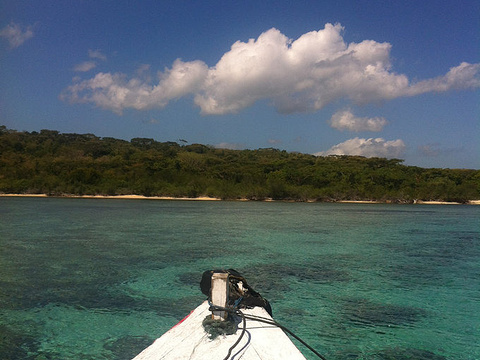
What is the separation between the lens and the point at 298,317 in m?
6.43

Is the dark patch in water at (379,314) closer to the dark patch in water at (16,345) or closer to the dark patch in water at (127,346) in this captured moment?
the dark patch in water at (127,346)

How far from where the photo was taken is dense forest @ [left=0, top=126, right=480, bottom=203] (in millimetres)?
56656

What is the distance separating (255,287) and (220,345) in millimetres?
5600

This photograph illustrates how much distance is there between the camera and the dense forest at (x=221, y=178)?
5666cm

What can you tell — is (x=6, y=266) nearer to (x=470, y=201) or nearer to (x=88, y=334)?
(x=88, y=334)

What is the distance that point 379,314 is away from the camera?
660 centimetres

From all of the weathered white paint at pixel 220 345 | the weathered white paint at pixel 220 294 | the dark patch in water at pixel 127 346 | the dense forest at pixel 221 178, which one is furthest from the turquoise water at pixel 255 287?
the dense forest at pixel 221 178

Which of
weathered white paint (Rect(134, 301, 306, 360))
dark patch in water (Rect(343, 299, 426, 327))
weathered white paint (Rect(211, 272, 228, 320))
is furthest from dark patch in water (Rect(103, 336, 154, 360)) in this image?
dark patch in water (Rect(343, 299, 426, 327))

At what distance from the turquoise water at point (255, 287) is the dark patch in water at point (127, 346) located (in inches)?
0.6

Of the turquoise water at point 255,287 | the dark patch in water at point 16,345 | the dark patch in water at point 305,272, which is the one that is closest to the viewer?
the dark patch in water at point 16,345

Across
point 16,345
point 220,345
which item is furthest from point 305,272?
point 220,345

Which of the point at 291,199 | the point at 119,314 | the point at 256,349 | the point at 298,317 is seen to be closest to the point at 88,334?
the point at 119,314

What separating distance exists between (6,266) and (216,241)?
7471 millimetres

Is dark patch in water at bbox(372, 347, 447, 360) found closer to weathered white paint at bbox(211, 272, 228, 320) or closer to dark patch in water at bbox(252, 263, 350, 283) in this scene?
weathered white paint at bbox(211, 272, 228, 320)
